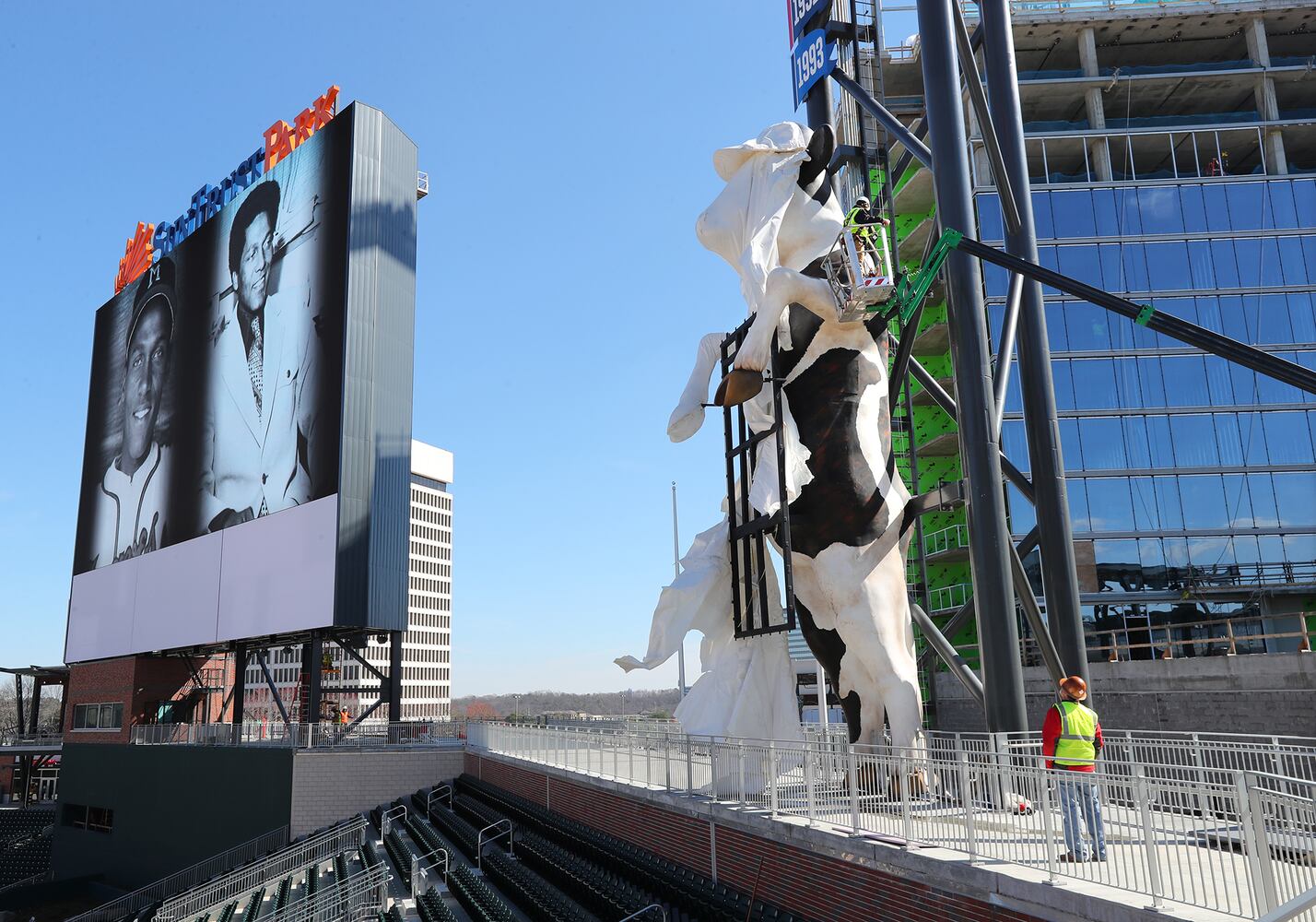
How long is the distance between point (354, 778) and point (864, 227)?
2590 centimetres

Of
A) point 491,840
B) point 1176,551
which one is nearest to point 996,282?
point 1176,551

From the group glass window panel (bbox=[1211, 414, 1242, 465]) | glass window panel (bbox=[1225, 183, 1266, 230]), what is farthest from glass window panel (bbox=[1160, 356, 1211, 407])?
glass window panel (bbox=[1225, 183, 1266, 230])

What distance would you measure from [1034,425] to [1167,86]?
3237 centimetres

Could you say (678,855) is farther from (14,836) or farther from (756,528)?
(14,836)

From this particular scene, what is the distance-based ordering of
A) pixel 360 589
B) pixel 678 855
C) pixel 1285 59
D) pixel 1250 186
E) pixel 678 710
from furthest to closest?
pixel 1285 59
pixel 1250 186
pixel 360 589
pixel 678 710
pixel 678 855

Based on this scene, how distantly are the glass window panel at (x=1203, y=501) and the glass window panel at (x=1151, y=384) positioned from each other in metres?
2.95

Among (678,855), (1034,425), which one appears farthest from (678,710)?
(1034,425)

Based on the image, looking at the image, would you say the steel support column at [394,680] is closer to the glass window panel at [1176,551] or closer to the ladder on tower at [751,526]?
the ladder on tower at [751,526]

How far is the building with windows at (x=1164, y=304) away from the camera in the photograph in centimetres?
3675

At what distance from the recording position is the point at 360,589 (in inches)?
1412

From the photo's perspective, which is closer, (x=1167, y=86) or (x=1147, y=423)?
(x=1147, y=423)

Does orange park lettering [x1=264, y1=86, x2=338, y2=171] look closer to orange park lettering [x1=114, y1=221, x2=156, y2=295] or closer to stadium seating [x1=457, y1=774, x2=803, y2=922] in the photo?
orange park lettering [x1=114, y1=221, x2=156, y2=295]

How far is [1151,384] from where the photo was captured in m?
37.8

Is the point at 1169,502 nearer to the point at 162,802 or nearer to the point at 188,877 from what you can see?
the point at 188,877
